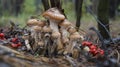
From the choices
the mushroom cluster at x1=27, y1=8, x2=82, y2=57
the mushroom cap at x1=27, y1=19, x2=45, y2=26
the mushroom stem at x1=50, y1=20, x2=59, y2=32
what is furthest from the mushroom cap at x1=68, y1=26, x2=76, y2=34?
the mushroom cap at x1=27, y1=19, x2=45, y2=26

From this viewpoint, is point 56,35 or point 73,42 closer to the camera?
point 56,35

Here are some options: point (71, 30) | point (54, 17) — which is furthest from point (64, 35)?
point (54, 17)

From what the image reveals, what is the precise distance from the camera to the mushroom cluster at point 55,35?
2535 mm

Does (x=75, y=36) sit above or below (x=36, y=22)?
below

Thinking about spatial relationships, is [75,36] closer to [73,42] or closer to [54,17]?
[73,42]

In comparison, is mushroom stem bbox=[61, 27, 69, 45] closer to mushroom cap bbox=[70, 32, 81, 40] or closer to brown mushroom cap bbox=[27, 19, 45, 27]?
mushroom cap bbox=[70, 32, 81, 40]

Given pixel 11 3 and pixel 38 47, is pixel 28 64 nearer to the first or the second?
pixel 38 47

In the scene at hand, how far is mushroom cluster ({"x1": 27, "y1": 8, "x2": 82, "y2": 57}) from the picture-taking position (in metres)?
2.54

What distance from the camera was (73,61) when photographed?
8.15 feet

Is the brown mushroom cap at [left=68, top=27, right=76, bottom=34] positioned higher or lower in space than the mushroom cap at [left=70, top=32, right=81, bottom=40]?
higher

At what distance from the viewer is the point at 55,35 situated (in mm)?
2506

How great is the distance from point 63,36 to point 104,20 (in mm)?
1191

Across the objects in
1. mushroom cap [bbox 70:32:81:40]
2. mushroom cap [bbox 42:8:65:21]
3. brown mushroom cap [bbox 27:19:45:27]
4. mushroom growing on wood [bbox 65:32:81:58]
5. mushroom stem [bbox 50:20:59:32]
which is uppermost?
mushroom cap [bbox 42:8:65:21]

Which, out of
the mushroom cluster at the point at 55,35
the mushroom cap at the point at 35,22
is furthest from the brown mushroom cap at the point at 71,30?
the mushroom cap at the point at 35,22
